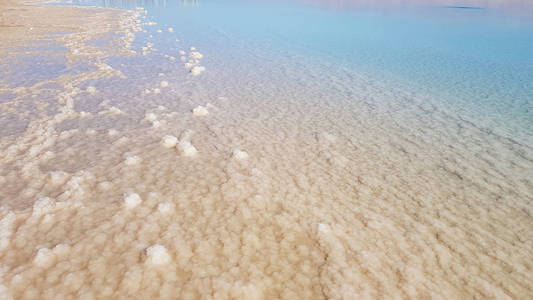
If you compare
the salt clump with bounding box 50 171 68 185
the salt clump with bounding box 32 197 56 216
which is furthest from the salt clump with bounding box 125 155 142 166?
the salt clump with bounding box 32 197 56 216

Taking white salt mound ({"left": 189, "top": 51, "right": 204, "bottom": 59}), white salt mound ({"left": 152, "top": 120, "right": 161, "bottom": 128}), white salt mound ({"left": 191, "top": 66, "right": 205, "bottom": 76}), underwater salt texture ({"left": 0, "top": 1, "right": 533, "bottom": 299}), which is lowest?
underwater salt texture ({"left": 0, "top": 1, "right": 533, "bottom": 299})

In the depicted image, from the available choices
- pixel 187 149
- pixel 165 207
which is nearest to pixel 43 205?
pixel 165 207

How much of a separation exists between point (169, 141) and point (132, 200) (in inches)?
82.7

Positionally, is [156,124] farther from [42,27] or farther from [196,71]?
[42,27]

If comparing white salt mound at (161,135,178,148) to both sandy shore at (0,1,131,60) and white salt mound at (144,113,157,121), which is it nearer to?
white salt mound at (144,113,157,121)

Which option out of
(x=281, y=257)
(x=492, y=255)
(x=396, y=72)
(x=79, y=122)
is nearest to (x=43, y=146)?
(x=79, y=122)

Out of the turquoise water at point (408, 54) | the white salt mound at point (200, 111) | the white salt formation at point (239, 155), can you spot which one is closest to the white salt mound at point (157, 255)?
the white salt formation at point (239, 155)

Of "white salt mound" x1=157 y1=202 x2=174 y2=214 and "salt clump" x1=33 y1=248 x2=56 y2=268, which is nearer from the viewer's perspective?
"salt clump" x1=33 y1=248 x2=56 y2=268

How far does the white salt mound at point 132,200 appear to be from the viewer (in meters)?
4.27

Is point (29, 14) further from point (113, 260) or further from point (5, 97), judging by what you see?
point (113, 260)

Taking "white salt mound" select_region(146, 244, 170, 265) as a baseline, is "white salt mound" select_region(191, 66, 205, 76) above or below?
above

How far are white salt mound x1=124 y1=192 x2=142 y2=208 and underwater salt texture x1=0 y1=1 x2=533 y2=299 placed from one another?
0.07 meters

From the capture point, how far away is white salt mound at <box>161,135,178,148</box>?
6.13 meters

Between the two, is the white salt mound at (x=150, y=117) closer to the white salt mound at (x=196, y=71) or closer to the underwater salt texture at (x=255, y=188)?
the underwater salt texture at (x=255, y=188)
